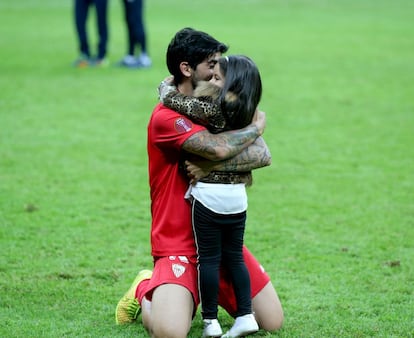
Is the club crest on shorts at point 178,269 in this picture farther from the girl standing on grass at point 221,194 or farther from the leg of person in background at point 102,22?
the leg of person in background at point 102,22

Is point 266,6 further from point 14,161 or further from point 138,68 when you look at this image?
point 14,161

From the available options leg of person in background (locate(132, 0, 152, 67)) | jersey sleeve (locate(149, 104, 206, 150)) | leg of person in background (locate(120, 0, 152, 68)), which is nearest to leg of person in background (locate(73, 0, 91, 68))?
leg of person in background (locate(120, 0, 152, 68))

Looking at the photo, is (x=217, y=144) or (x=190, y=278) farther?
(x=190, y=278)

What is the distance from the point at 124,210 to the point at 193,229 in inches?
108

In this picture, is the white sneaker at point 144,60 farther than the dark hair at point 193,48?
Yes

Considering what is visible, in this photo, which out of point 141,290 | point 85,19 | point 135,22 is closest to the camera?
point 141,290

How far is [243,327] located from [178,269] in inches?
18.7

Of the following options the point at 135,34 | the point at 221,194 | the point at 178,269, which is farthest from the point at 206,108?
the point at 135,34

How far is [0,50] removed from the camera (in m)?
16.2

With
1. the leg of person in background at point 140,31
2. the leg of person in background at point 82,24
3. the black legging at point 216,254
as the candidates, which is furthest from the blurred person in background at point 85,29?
the black legging at point 216,254

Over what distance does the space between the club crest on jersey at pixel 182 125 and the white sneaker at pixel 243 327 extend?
1065 mm

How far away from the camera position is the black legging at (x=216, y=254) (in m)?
4.57

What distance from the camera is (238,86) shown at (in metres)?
4.46

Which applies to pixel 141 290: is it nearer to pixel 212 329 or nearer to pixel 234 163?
pixel 212 329
